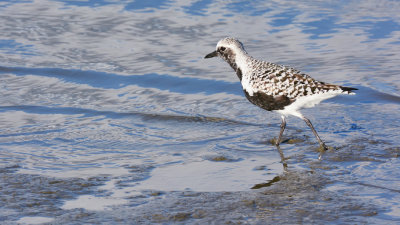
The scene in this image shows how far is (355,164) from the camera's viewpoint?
774 centimetres

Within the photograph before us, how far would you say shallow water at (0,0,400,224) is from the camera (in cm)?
646

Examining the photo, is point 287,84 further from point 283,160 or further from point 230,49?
point 230,49

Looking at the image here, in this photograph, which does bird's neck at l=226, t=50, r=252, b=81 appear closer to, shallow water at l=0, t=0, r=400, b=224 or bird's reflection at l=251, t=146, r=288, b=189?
shallow water at l=0, t=0, r=400, b=224

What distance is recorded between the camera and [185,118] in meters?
10.4

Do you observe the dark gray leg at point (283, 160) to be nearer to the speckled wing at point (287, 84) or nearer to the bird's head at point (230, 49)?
the speckled wing at point (287, 84)

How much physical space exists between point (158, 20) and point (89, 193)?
32.5ft

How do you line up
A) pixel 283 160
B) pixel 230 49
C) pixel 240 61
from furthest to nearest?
pixel 230 49
pixel 240 61
pixel 283 160

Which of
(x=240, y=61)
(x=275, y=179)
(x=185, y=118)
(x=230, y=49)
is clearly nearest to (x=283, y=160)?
(x=275, y=179)

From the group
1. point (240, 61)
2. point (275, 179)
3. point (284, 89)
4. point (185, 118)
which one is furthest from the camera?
point (185, 118)

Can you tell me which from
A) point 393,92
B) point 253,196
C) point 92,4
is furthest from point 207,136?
point 92,4

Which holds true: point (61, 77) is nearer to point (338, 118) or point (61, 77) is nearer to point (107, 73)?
point (107, 73)

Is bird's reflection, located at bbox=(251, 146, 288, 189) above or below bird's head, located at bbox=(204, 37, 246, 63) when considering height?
below

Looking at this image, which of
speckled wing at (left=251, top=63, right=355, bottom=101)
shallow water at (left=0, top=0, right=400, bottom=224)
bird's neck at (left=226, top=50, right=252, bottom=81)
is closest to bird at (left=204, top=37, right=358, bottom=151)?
speckled wing at (left=251, top=63, right=355, bottom=101)

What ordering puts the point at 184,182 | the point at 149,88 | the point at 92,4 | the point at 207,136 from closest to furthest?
the point at 184,182 → the point at 207,136 → the point at 149,88 → the point at 92,4
